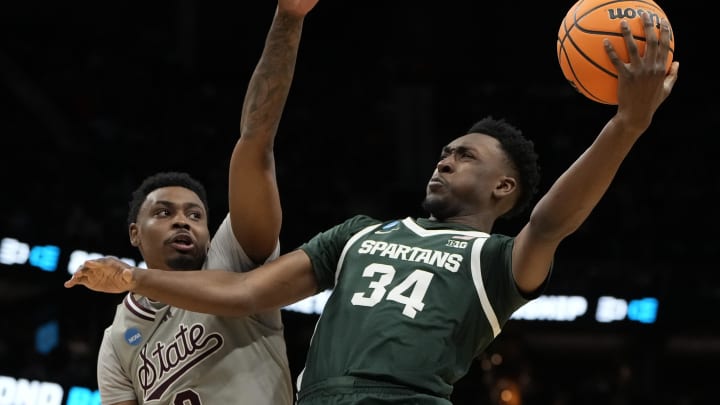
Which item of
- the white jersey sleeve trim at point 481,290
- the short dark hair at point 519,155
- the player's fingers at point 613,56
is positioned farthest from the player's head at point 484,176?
the player's fingers at point 613,56

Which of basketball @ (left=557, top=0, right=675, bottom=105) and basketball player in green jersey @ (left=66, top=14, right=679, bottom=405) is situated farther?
basketball @ (left=557, top=0, right=675, bottom=105)

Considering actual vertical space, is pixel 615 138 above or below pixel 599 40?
below

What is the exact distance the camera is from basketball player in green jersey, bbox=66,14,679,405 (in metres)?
3.08

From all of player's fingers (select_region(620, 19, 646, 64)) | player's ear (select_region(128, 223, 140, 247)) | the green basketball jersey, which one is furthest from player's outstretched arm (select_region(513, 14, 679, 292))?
player's ear (select_region(128, 223, 140, 247))

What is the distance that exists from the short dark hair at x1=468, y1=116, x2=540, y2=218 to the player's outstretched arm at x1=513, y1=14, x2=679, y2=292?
844 mm

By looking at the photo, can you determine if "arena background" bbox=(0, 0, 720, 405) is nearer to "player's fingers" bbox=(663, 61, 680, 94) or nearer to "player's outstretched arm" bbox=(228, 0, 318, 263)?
"player's outstretched arm" bbox=(228, 0, 318, 263)

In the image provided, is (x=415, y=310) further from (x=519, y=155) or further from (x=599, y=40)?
(x=599, y=40)

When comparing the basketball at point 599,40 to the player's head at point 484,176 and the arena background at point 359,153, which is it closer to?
the player's head at point 484,176

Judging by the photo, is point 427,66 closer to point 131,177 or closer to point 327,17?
point 327,17

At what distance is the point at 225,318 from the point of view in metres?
3.88

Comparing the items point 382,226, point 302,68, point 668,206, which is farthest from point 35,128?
point 382,226

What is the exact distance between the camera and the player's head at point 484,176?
3.85 metres

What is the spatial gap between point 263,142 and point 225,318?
0.72 metres

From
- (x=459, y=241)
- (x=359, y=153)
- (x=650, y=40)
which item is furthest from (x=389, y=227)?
(x=359, y=153)
